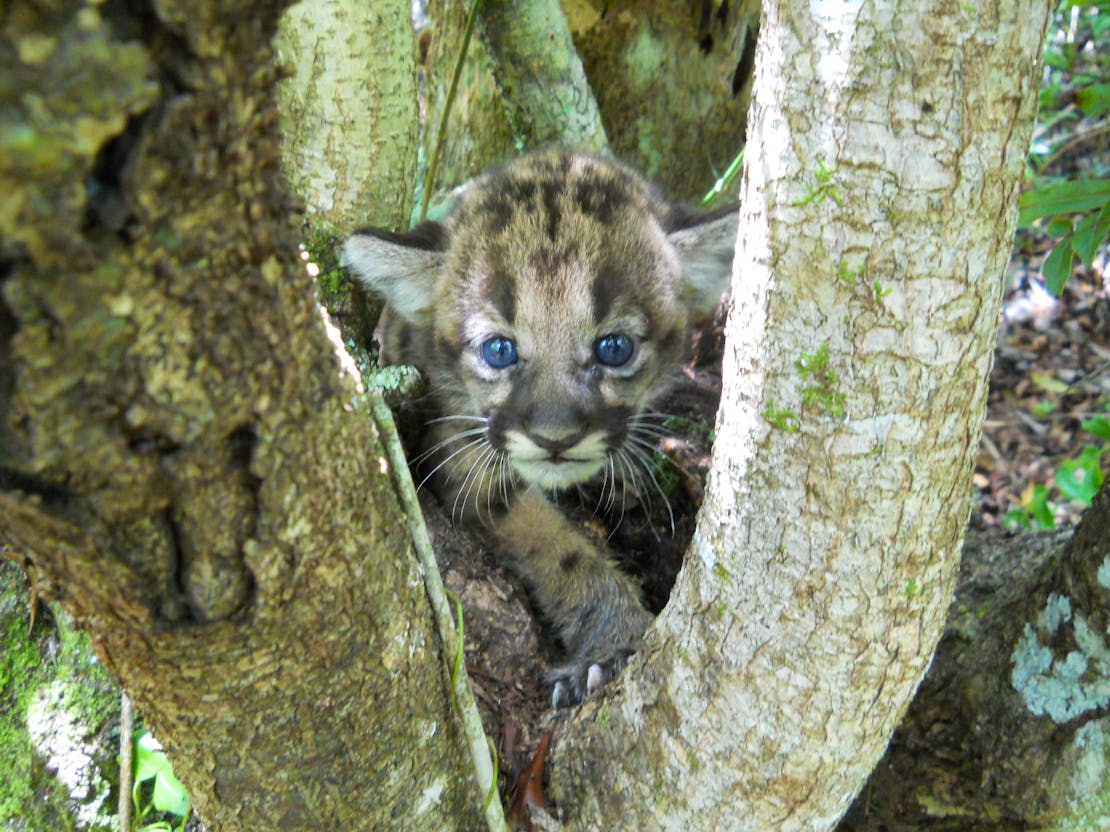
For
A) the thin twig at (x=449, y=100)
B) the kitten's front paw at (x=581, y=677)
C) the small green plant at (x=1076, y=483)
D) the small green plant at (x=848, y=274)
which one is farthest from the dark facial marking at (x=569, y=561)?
the small green plant at (x=848, y=274)

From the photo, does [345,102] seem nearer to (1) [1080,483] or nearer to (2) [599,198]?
(2) [599,198]

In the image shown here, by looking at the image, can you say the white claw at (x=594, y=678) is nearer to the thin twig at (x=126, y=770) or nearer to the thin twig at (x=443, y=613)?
the thin twig at (x=443, y=613)

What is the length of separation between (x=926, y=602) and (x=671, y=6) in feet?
10.7

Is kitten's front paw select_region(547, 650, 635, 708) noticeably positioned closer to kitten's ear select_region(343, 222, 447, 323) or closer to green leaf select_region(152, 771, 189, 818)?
green leaf select_region(152, 771, 189, 818)

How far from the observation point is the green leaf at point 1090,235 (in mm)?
2275

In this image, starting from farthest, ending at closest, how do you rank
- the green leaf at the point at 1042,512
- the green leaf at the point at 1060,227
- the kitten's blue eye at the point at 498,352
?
the green leaf at the point at 1042,512 < the kitten's blue eye at the point at 498,352 < the green leaf at the point at 1060,227

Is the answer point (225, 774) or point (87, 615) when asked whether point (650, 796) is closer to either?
point (225, 774)

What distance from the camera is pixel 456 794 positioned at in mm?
1996

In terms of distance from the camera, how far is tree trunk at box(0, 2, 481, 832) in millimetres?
938

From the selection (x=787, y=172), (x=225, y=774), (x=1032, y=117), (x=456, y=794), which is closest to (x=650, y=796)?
(x=456, y=794)

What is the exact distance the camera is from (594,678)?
2812mm

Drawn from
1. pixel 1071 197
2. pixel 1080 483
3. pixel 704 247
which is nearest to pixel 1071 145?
pixel 1080 483

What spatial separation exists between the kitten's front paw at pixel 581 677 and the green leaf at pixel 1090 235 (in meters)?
1.72

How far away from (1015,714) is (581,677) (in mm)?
1207
